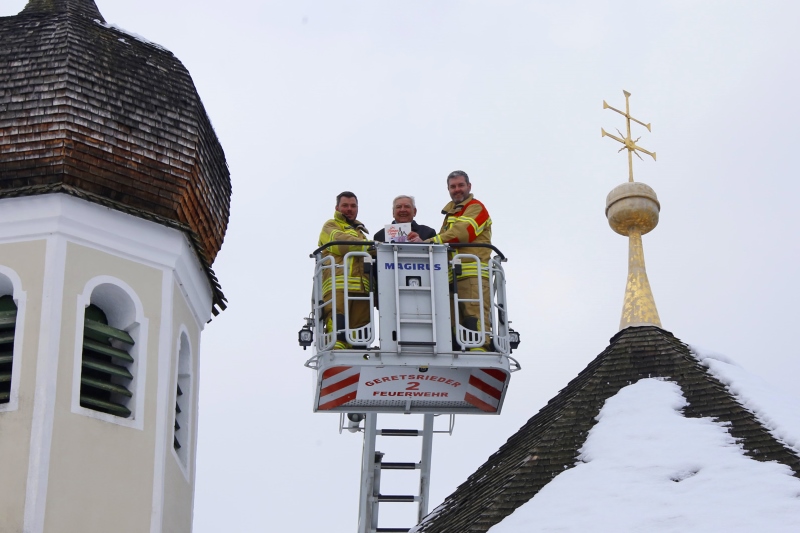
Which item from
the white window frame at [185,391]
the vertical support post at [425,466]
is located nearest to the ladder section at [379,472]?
the vertical support post at [425,466]

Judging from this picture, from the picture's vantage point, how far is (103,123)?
72.2ft

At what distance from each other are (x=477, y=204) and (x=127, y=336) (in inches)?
151

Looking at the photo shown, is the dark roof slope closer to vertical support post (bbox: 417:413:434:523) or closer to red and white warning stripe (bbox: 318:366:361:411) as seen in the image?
vertical support post (bbox: 417:413:434:523)

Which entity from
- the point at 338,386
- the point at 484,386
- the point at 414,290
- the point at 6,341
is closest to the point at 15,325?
the point at 6,341

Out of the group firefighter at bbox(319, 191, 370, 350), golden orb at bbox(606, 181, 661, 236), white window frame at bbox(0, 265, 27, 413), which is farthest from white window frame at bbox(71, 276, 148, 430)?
golden orb at bbox(606, 181, 661, 236)

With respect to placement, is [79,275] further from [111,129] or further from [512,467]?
[512,467]

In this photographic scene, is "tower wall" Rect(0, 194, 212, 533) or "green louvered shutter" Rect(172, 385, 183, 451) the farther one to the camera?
"green louvered shutter" Rect(172, 385, 183, 451)

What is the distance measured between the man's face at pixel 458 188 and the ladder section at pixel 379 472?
2160 mm

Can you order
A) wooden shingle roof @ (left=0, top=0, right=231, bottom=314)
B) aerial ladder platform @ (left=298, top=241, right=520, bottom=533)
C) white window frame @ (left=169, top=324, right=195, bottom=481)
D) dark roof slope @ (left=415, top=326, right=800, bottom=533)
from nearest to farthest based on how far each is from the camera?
dark roof slope @ (left=415, top=326, right=800, bottom=533) < aerial ladder platform @ (left=298, top=241, right=520, bottom=533) < wooden shingle roof @ (left=0, top=0, right=231, bottom=314) < white window frame @ (left=169, top=324, right=195, bottom=481)

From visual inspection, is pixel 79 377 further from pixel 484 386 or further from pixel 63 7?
pixel 63 7

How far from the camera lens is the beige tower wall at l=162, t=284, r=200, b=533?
2112 centimetres

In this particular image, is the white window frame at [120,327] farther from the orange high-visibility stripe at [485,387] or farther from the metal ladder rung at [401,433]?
the orange high-visibility stripe at [485,387]

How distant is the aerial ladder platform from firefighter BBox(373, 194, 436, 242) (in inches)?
10.5

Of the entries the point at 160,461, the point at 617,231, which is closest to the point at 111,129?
the point at 160,461
